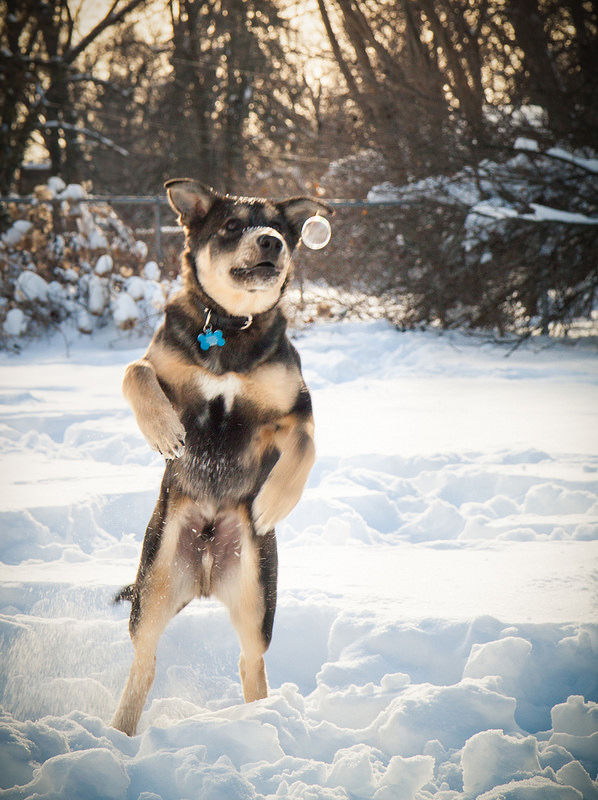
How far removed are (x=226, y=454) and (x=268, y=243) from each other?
73 centimetres

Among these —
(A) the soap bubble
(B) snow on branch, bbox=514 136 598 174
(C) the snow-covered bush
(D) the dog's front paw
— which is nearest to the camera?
(D) the dog's front paw

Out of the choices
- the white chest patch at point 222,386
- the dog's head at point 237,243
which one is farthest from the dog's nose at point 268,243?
the white chest patch at point 222,386

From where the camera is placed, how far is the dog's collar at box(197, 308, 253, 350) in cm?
227

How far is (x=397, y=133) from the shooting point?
33.3 ft

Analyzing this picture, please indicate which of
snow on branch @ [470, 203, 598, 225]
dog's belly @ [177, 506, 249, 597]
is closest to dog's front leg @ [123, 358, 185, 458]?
dog's belly @ [177, 506, 249, 597]

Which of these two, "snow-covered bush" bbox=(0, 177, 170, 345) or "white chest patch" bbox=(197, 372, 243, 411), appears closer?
"white chest patch" bbox=(197, 372, 243, 411)

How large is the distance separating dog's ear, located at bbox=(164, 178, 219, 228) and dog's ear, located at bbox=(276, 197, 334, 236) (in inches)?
10.7

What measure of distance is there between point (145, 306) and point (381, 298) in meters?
3.68

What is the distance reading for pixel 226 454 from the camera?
230 centimetres

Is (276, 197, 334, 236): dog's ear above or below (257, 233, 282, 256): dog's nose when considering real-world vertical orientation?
above

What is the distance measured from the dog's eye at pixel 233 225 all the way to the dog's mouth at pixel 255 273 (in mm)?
191

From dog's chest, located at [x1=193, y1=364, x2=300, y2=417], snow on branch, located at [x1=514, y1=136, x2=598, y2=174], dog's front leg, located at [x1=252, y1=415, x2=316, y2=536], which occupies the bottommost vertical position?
dog's front leg, located at [x1=252, y1=415, x2=316, y2=536]

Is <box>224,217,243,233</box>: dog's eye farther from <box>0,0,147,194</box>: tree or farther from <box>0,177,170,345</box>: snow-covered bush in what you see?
<box>0,0,147,194</box>: tree

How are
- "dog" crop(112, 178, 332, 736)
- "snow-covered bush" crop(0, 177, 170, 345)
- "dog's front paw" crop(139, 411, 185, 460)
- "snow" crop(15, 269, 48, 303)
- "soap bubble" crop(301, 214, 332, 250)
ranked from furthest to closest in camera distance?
"snow-covered bush" crop(0, 177, 170, 345) < "snow" crop(15, 269, 48, 303) < "soap bubble" crop(301, 214, 332, 250) < "dog" crop(112, 178, 332, 736) < "dog's front paw" crop(139, 411, 185, 460)
